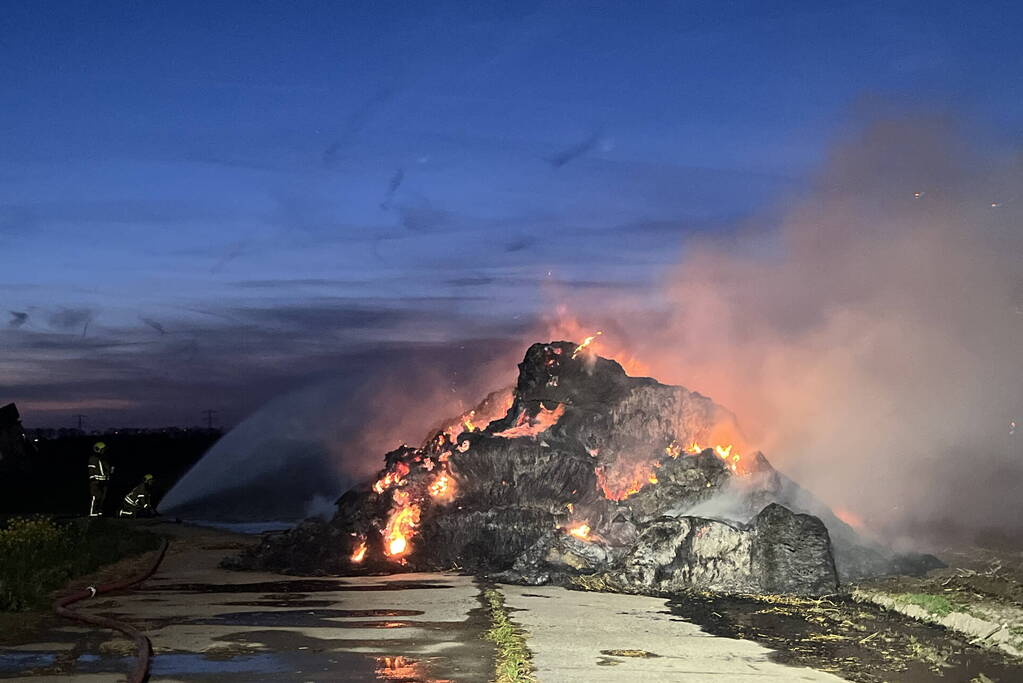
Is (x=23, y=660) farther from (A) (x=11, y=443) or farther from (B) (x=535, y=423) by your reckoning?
(A) (x=11, y=443)

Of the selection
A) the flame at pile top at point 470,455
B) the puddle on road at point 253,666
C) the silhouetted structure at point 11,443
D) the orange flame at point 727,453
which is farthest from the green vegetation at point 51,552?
the silhouetted structure at point 11,443

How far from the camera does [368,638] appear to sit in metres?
14.1

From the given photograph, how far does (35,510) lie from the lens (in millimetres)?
39719

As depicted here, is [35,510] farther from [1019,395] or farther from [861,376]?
[1019,395]

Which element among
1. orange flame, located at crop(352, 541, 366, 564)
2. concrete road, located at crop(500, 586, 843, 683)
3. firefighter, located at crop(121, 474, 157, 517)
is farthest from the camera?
firefighter, located at crop(121, 474, 157, 517)

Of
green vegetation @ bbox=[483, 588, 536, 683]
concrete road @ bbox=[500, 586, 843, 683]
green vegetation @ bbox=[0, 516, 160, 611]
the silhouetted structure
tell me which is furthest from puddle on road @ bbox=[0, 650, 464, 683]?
the silhouetted structure

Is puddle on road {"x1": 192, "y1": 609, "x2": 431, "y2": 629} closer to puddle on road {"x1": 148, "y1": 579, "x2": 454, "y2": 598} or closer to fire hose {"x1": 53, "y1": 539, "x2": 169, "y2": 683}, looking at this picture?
fire hose {"x1": 53, "y1": 539, "x2": 169, "y2": 683}

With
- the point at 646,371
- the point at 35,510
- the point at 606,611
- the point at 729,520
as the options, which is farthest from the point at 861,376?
the point at 35,510

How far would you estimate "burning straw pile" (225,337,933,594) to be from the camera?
1984 cm

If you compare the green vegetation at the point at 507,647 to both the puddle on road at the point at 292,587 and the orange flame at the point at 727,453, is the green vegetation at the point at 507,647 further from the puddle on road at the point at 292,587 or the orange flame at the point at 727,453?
the orange flame at the point at 727,453

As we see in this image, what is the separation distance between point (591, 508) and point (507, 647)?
941cm

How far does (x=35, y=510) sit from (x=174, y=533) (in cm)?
1331

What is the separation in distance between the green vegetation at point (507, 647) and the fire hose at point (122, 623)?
12.5 ft

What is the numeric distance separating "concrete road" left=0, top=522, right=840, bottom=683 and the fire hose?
161mm
